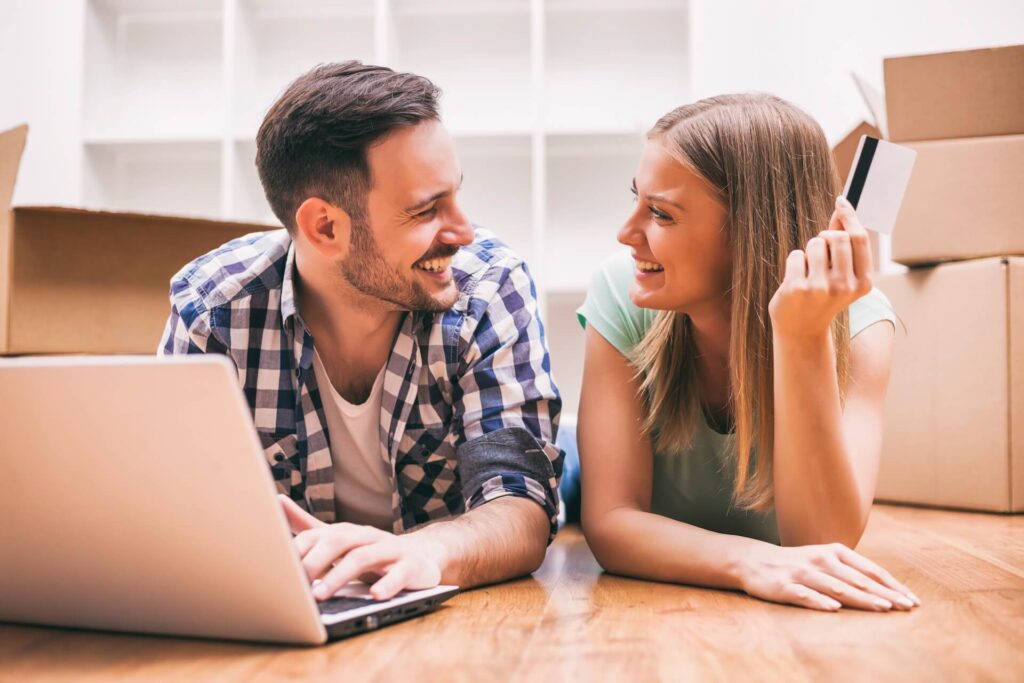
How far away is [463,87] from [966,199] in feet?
5.59

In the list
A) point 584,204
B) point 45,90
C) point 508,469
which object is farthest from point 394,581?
point 45,90

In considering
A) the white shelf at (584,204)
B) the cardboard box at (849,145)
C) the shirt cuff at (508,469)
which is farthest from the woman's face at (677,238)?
the white shelf at (584,204)

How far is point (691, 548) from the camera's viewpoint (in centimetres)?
100

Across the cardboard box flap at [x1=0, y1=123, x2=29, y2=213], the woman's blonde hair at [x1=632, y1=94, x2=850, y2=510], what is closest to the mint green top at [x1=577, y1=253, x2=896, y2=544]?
the woman's blonde hair at [x1=632, y1=94, x2=850, y2=510]

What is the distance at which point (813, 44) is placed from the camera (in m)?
2.80

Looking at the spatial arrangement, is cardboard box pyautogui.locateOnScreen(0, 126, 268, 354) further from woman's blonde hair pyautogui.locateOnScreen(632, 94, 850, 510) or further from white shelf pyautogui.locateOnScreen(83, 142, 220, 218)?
white shelf pyautogui.locateOnScreen(83, 142, 220, 218)

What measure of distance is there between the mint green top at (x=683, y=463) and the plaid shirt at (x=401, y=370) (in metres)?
0.10

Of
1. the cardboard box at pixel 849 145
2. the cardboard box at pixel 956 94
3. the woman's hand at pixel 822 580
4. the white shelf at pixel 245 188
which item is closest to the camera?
the woman's hand at pixel 822 580

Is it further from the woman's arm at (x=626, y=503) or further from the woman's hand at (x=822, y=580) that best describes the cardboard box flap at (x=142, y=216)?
the woman's hand at (x=822, y=580)

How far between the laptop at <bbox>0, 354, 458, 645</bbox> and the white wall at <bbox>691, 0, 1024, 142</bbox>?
236cm

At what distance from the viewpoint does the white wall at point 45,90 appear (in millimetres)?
2891

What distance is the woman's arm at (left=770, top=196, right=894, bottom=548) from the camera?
96 cm

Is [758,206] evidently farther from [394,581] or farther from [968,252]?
[968,252]

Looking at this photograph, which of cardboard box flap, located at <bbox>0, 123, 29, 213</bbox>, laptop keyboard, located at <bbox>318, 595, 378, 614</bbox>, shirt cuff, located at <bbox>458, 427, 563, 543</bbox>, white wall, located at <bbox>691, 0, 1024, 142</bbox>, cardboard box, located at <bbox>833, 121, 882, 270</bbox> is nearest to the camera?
laptop keyboard, located at <bbox>318, 595, 378, 614</bbox>
